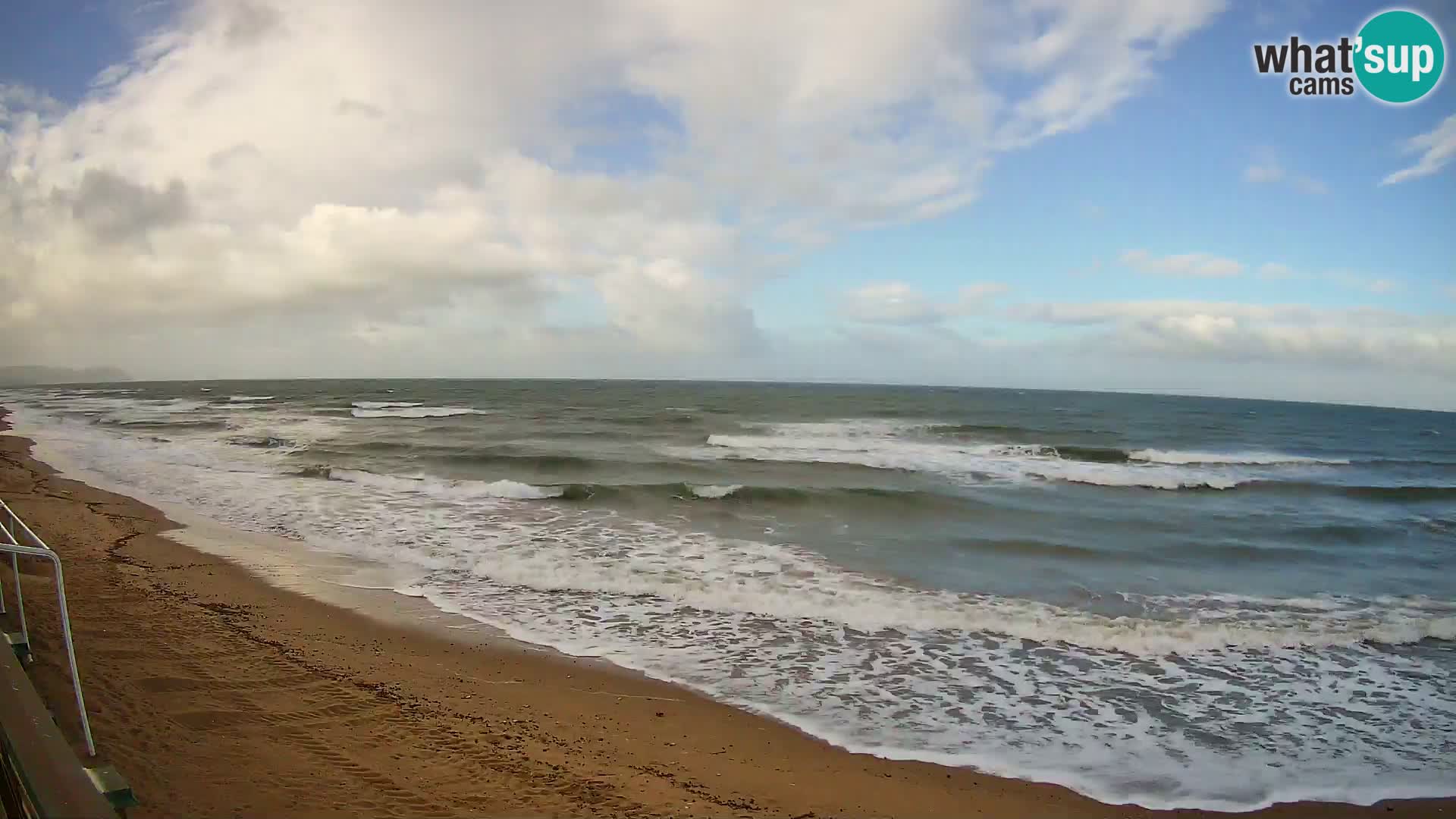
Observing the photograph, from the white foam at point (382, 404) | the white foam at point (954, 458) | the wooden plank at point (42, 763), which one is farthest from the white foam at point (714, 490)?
the white foam at point (382, 404)

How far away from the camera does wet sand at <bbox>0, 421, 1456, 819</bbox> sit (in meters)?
4.06

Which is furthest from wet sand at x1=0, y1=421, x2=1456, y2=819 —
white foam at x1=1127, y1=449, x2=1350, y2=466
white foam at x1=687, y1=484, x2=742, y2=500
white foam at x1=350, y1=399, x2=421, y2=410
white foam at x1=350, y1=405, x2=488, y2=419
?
white foam at x1=350, y1=399, x2=421, y2=410

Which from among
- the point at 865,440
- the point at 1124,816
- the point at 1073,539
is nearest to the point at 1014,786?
the point at 1124,816

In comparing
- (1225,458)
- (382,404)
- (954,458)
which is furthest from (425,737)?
(382,404)

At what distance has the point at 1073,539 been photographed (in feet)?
42.7

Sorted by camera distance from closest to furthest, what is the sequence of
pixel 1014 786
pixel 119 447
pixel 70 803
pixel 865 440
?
pixel 70 803 < pixel 1014 786 < pixel 119 447 < pixel 865 440

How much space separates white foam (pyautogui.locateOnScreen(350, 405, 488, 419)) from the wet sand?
121 feet

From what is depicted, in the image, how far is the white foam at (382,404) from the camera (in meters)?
51.2

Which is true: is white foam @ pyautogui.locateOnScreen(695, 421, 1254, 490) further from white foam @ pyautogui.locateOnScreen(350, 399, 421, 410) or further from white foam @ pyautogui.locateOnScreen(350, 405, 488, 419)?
white foam @ pyautogui.locateOnScreen(350, 399, 421, 410)

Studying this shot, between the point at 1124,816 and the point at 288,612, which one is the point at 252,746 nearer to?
the point at 288,612

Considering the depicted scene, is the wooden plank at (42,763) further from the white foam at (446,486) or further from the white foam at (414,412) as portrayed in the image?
the white foam at (414,412)

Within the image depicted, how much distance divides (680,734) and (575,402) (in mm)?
54834

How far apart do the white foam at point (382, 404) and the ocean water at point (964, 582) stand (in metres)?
25.0

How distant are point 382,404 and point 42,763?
193ft
